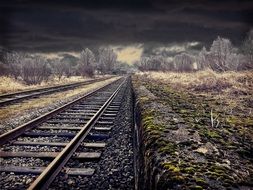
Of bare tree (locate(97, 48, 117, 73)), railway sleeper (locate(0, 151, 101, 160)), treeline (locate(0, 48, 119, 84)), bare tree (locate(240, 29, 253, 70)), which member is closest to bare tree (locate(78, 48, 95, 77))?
treeline (locate(0, 48, 119, 84))

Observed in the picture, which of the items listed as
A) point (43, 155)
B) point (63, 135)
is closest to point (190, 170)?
point (43, 155)

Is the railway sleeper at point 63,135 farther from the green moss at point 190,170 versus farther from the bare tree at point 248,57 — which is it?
the bare tree at point 248,57

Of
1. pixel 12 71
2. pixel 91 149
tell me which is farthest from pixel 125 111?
pixel 12 71

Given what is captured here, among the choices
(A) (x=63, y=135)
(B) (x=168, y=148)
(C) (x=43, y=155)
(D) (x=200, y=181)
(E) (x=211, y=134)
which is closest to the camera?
(D) (x=200, y=181)

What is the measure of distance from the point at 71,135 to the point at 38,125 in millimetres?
1872

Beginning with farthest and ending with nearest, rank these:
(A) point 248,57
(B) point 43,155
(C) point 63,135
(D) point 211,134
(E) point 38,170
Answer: (A) point 248,57 → (C) point 63,135 → (B) point 43,155 → (E) point 38,170 → (D) point 211,134

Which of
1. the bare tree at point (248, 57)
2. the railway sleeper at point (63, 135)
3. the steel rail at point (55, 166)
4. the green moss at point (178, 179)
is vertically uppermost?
the bare tree at point (248, 57)

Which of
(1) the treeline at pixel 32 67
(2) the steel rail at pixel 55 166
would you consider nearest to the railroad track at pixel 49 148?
(2) the steel rail at pixel 55 166

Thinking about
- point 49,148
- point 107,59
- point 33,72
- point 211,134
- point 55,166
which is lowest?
point 49,148

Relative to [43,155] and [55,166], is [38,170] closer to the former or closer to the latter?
[55,166]

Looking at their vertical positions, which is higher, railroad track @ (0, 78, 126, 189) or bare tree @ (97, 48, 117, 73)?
bare tree @ (97, 48, 117, 73)

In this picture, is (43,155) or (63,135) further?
(63,135)

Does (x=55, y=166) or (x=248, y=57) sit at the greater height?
(x=248, y=57)

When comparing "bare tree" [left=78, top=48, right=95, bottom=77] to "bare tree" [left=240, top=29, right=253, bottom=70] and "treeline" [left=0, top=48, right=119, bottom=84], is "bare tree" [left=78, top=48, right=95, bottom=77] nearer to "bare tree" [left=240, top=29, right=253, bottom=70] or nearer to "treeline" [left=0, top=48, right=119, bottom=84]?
"treeline" [left=0, top=48, right=119, bottom=84]
